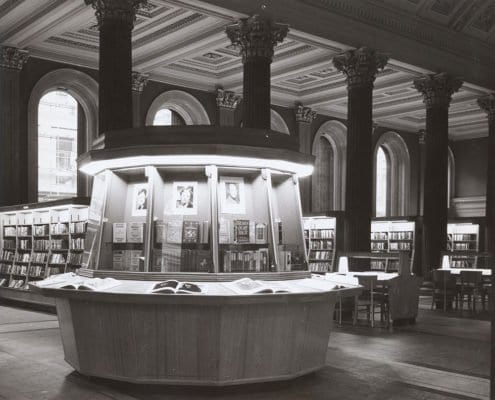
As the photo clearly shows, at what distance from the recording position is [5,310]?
43.2 ft

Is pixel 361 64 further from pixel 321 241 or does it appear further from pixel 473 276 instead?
pixel 473 276

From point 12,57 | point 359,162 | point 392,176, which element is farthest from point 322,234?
point 392,176

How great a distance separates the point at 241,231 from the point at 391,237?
14.2 metres

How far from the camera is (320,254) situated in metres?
17.2

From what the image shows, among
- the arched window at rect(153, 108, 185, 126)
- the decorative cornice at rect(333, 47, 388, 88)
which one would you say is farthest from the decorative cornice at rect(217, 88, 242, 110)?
the decorative cornice at rect(333, 47, 388, 88)

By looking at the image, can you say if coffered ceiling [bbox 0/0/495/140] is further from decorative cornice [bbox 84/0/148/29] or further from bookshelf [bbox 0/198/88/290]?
bookshelf [bbox 0/198/88/290]

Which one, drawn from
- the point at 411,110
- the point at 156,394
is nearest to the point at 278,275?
the point at 156,394

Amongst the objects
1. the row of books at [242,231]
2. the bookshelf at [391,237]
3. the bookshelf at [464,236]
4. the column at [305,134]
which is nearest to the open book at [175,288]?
the row of books at [242,231]

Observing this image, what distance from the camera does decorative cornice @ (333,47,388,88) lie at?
49.4 ft

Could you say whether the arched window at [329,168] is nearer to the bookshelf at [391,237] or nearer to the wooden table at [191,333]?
the bookshelf at [391,237]

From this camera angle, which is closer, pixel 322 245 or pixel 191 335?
pixel 191 335

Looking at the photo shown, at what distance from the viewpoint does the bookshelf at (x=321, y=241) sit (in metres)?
16.9

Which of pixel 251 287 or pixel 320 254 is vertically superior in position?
pixel 251 287

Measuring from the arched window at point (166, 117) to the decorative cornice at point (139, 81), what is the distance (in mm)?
1494
